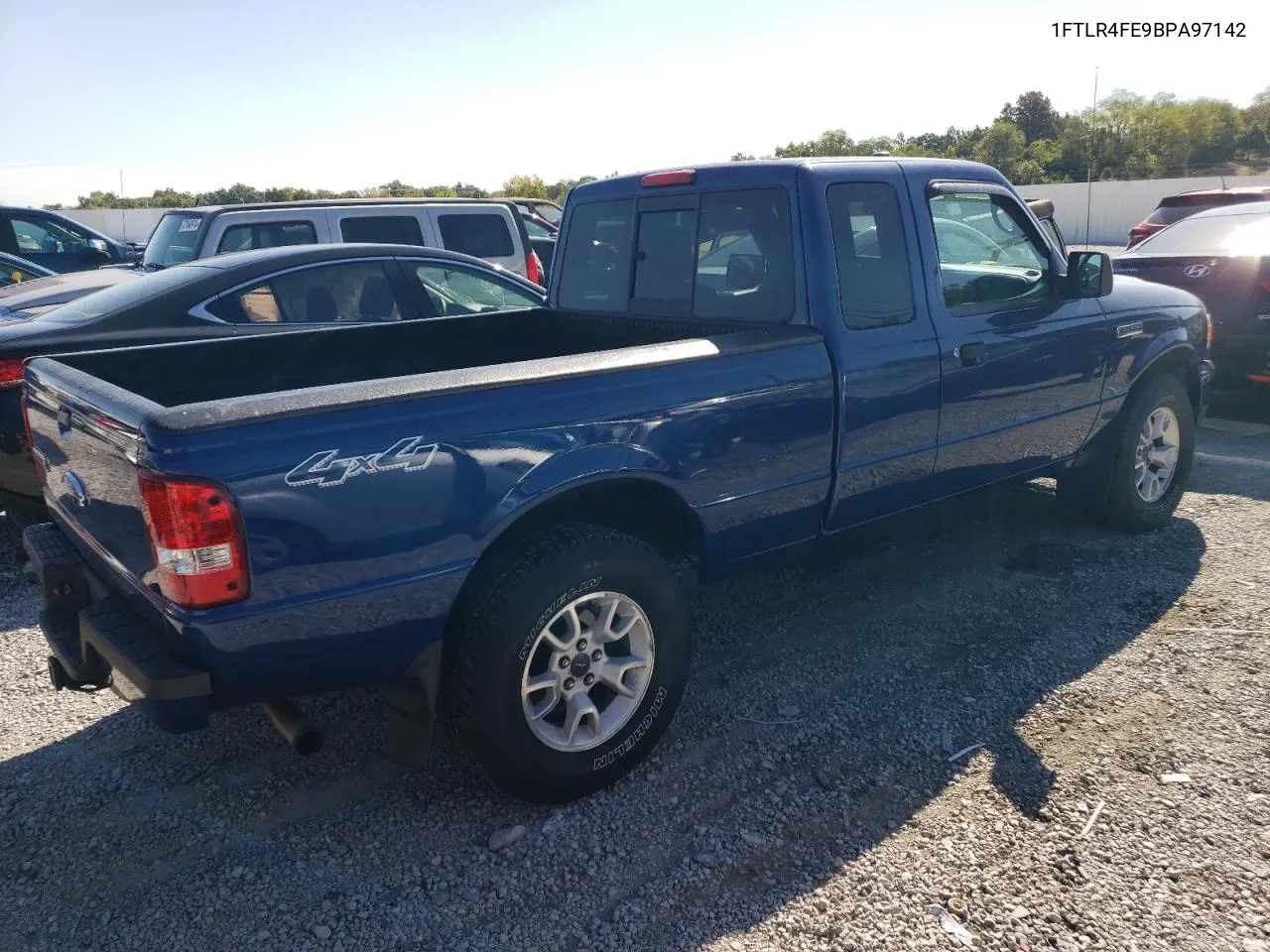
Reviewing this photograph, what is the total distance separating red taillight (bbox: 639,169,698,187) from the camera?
13.3 ft

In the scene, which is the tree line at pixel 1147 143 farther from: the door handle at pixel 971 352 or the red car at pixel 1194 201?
the door handle at pixel 971 352

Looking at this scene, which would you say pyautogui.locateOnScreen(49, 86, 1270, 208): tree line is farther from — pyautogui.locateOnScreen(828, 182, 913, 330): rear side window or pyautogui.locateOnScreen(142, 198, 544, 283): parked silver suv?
pyautogui.locateOnScreen(828, 182, 913, 330): rear side window

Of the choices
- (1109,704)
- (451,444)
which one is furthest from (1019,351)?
(451,444)

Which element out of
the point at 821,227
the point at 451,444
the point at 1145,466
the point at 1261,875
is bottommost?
the point at 1261,875

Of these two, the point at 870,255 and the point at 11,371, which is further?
the point at 11,371

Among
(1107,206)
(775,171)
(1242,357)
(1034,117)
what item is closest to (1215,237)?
(1242,357)

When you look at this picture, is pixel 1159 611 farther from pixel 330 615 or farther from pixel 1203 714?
pixel 330 615

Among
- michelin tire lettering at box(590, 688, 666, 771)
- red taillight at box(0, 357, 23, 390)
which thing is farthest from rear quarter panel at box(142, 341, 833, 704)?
red taillight at box(0, 357, 23, 390)

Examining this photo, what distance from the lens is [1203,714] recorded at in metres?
3.51

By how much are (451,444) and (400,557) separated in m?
0.33

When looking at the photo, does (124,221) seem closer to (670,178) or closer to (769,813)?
(670,178)

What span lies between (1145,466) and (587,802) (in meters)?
3.72

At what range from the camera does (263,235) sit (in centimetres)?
825

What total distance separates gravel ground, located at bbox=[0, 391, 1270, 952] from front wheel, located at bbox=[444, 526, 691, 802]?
194 millimetres
